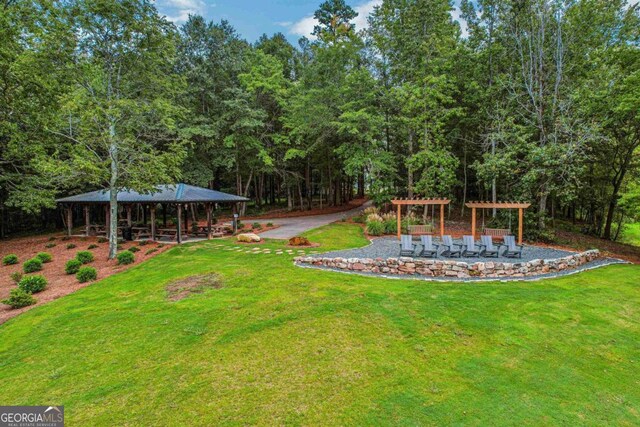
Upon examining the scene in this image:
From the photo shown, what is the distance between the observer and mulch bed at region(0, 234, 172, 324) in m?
8.88

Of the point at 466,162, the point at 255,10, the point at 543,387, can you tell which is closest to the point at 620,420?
the point at 543,387

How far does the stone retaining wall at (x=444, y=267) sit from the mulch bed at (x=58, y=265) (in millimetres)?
7523

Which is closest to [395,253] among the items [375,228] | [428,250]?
[428,250]

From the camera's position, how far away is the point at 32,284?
356 inches

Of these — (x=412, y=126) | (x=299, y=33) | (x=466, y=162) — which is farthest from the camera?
(x=299, y=33)

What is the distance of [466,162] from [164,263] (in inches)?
862

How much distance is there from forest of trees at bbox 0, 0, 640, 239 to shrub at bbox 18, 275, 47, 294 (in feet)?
13.3

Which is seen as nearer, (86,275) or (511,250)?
(86,275)

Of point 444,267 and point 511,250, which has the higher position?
point 511,250

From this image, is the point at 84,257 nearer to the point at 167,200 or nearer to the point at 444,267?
the point at 167,200

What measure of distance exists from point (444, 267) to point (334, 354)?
5502 millimetres

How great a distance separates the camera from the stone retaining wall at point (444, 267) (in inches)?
368

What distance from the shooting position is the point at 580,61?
15.7m

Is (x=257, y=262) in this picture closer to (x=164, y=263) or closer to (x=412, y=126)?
(x=164, y=263)
